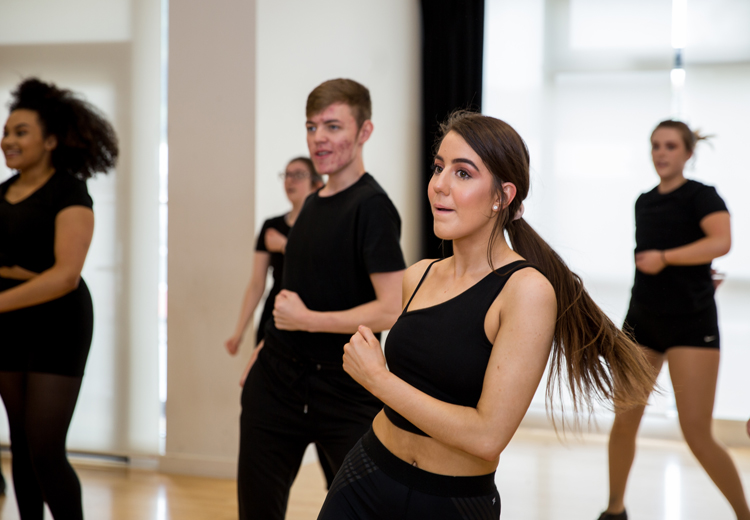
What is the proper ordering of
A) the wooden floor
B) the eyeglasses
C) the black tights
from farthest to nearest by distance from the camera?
the eyeglasses < the wooden floor < the black tights

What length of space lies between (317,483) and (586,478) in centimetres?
139

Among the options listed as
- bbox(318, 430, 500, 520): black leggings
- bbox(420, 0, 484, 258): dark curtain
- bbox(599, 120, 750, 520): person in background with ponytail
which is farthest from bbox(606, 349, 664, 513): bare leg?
bbox(420, 0, 484, 258): dark curtain

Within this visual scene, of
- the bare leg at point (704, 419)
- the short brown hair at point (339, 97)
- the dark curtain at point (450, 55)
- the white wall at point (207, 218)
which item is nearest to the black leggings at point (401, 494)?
the short brown hair at point (339, 97)

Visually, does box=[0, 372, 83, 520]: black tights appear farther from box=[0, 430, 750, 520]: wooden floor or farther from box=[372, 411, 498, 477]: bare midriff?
box=[372, 411, 498, 477]: bare midriff

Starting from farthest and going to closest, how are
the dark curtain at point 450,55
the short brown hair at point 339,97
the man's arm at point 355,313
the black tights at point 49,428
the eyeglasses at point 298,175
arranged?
1. the dark curtain at point 450,55
2. the eyeglasses at point 298,175
3. the black tights at point 49,428
4. the short brown hair at point 339,97
5. the man's arm at point 355,313

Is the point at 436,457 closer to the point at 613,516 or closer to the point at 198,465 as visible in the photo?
the point at 613,516

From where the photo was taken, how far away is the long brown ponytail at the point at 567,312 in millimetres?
1366

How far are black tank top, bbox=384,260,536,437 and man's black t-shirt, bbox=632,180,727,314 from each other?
173 cm

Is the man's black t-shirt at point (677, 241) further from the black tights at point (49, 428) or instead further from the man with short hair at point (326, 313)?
the black tights at point (49, 428)

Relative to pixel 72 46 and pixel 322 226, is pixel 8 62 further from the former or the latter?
pixel 322 226

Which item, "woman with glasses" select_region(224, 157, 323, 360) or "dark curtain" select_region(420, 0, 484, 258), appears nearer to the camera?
"woman with glasses" select_region(224, 157, 323, 360)

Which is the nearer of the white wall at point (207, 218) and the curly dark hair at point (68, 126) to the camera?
the curly dark hair at point (68, 126)

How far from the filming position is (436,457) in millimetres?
1359

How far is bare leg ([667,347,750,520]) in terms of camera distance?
8.80ft
